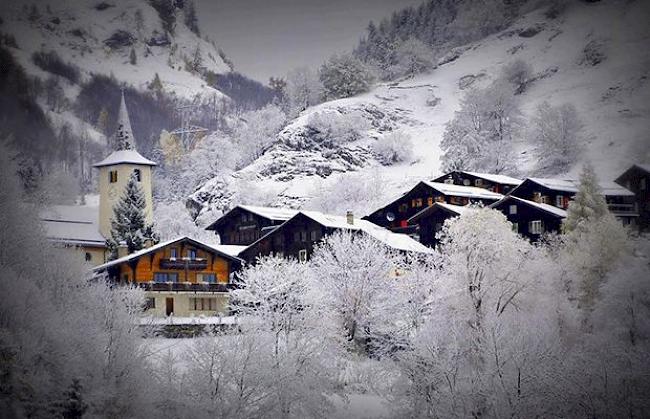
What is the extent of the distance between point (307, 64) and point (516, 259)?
122 m

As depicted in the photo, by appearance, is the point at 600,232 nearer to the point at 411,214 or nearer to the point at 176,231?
the point at 411,214

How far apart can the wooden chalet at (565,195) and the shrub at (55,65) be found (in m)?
120

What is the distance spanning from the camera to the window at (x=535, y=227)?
75750 mm

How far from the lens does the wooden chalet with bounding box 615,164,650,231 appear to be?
78.4 metres

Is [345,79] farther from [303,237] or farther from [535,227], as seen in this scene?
[303,237]

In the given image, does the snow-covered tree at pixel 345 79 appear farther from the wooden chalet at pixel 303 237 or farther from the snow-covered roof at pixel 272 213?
the wooden chalet at pixel 303 237

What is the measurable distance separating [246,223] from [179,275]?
21029 mm

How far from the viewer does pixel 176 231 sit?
109 m

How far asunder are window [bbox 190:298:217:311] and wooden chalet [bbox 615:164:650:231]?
43394 millimetres

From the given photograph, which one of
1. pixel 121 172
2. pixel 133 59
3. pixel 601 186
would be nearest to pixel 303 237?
pixel 121 172

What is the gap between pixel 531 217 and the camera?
76.3m

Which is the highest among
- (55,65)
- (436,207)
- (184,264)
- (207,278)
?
(55,65)

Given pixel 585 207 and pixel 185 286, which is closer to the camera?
pixel 185 286

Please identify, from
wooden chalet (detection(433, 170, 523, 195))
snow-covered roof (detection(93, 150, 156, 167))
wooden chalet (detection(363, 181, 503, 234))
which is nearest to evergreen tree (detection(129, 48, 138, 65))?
snow-covered roof (detection(93, 150, 156, 167))
